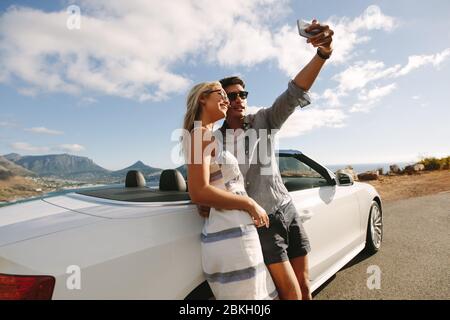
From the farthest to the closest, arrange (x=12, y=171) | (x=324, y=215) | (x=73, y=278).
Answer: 1. (x=12, y=171)
2. (x=324, y=215)
3. (x=73, y=278)

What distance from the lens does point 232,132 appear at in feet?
7.01

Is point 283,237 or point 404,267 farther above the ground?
point 283,237

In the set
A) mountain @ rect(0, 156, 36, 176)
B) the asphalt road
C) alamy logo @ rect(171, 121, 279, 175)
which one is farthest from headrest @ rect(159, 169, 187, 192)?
mountain @ rect(0, 156, 36, 176)

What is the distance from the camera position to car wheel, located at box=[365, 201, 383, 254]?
4121mm

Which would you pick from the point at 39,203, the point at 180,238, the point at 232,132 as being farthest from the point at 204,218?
the point at 39,203

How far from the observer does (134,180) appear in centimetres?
304

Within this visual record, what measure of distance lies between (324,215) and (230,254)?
1717 mm

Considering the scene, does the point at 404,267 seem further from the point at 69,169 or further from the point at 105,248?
the point at 69,169

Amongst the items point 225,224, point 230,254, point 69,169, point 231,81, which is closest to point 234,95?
point 231,81

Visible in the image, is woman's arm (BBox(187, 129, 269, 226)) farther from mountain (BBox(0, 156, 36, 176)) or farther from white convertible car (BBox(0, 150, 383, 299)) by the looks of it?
mountain (BBox(0, 156, 36, 176))

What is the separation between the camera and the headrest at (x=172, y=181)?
7.80 feet

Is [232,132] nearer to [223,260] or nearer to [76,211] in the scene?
[223,260]

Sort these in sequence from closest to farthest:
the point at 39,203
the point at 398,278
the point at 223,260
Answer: the point at 223,260
the point at 39,203
the point at 398,278
